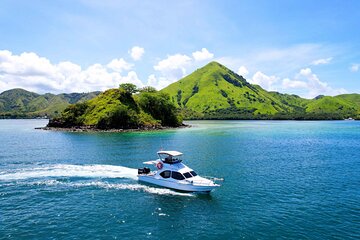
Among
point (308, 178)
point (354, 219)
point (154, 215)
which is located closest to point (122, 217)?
point (154, 215)

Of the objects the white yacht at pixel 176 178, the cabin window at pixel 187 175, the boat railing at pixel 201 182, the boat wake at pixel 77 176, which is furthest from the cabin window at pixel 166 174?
the boat railing at pixel 201 182

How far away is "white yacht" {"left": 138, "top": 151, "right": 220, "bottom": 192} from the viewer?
45.4 m

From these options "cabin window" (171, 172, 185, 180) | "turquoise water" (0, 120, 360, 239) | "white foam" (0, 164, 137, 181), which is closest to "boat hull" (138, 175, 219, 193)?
"cabin window" (171, 172, 185, 180)

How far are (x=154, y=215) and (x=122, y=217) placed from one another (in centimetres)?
417

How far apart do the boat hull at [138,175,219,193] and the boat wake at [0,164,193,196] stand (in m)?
0.90

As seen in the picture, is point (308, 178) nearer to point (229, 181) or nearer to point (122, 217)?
point (229, 181)

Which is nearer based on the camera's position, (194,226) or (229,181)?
(194,226)

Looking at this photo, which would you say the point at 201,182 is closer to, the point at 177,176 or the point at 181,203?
the point at 177,176

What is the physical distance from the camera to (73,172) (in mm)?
59219

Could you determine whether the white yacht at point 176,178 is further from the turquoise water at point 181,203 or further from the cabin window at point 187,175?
the turquoise water at point 181,203

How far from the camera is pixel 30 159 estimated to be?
74812 millimetres

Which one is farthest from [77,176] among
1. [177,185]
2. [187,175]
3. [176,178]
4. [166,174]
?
[187,175]

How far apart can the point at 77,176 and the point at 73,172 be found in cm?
405

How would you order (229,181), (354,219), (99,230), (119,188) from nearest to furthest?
(99,230) → (354,219) → (119,188) → (229,181)
